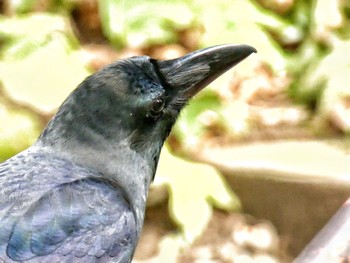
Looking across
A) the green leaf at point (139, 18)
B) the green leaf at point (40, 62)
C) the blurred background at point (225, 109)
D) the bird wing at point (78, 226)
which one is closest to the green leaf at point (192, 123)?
the blurred background at point (225, 109)

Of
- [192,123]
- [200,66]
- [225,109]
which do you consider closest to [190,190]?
[192,123]

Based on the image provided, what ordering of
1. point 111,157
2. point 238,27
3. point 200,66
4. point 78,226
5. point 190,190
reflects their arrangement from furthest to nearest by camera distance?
point 238,27, point 190,190, point 200,66, point 111,157, point 78,226

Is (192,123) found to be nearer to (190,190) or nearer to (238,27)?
(190,190)

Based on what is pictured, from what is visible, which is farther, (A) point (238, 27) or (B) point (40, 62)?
→ (A) point (238, 27)

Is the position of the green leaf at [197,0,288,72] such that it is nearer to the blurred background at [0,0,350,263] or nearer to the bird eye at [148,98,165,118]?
the blurred background at [0,0,350,263]

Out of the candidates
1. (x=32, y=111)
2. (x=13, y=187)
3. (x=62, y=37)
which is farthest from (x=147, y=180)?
(x=62, y=37)

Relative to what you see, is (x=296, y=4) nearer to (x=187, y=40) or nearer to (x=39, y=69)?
(x=187, y=40)
